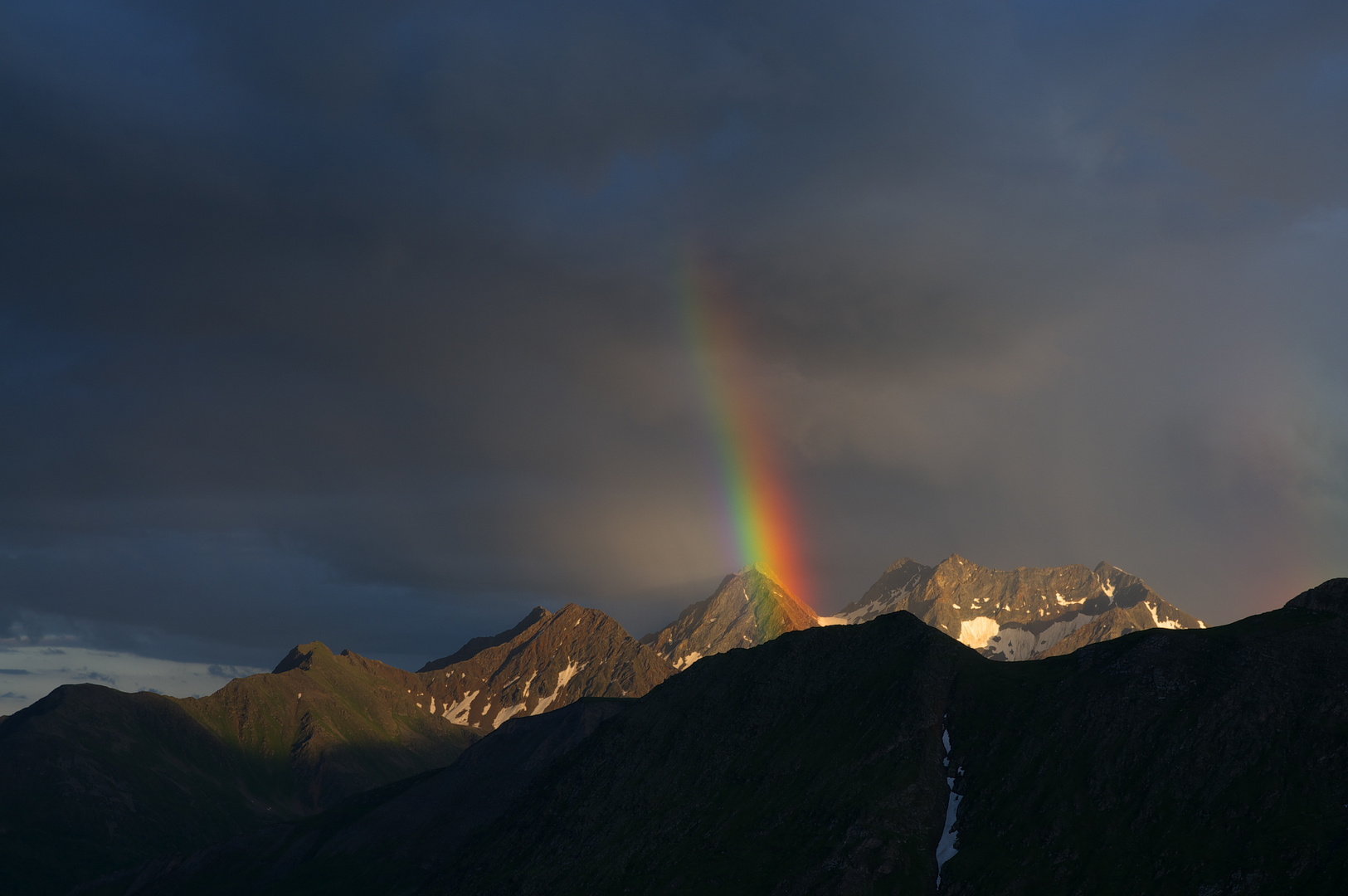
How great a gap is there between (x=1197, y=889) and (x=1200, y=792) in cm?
2321

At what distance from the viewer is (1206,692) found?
19875 cm

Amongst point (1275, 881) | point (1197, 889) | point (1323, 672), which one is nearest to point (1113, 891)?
point (1197, 889)

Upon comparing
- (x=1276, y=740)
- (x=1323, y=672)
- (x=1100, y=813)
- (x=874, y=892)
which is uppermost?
(x=1323, y=672)

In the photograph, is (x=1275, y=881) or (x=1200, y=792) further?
(x=1200, y=792)

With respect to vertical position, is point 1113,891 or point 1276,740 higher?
point 1276,740

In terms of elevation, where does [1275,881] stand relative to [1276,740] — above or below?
below

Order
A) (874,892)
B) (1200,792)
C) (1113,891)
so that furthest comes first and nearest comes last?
(874,892) → (1200,792) → (1113,891)

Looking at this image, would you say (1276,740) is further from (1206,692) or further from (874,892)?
(874,892)

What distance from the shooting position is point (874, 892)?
198m

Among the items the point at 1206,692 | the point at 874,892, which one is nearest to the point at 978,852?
the point at 874,892

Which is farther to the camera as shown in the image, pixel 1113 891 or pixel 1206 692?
pixel 1206 692

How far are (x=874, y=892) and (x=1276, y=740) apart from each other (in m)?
71.8

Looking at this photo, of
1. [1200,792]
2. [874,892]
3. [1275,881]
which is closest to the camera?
[1275,881]

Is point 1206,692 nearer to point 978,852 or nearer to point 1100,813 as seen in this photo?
point 1100,813
